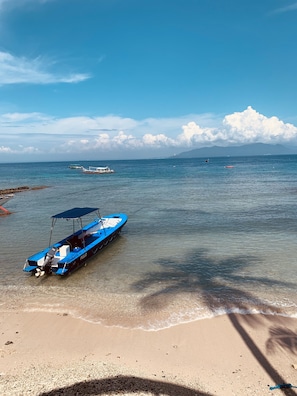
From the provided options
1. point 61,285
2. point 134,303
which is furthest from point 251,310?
point 61,285

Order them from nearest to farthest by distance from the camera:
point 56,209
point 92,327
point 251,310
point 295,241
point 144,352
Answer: point 144,352 < point 92,327 < point 251,310 < point 295,241 < point 56,209

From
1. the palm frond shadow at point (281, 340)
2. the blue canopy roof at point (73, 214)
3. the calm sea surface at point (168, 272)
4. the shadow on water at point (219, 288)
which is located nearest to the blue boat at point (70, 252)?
the blue canopy roof at point (73, 214)

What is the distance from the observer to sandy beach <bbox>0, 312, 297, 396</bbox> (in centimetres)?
737

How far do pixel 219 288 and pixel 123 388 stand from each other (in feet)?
23.6

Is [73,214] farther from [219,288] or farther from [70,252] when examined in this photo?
[219,288]

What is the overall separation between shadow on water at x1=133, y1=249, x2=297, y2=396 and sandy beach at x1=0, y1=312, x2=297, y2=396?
0.06m

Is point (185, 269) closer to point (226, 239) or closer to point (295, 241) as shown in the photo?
point (226, 239)

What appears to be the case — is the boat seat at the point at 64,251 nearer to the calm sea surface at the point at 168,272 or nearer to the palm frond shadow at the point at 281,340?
the calm sea surface at the point at 168,272

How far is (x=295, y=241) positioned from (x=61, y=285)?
14.5m

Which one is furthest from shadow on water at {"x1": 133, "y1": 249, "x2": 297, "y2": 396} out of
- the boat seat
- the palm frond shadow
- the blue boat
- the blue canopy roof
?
the blue canopy roof

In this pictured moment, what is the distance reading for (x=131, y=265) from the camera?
1648cm

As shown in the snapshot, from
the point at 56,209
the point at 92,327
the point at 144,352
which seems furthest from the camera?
the point at 56,209

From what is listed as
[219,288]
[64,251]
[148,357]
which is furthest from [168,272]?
[148,357]

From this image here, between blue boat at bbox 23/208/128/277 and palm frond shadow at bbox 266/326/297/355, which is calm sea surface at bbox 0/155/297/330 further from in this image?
palm frond shadow at bbox 266/326/297/355
